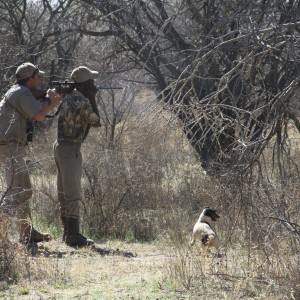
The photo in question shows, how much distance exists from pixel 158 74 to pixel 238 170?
5.83 m

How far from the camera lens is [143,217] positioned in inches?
386

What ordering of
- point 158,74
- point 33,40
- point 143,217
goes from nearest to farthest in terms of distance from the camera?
point 143,217, point 158,74, point 33,40

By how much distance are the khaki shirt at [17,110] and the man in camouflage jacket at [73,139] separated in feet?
1.27

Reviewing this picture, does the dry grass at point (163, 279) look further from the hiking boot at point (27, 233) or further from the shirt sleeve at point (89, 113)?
the shirt sleeve at point (89, 113)

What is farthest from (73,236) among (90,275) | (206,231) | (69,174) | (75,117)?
(90,275)

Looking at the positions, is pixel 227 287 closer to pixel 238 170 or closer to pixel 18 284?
pixel 238 170

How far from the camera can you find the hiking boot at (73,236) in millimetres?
8531

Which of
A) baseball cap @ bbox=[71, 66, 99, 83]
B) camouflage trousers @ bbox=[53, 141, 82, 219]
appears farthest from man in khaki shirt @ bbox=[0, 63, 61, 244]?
camouflage trousers @ bbox=[53, 141, 82, 219]

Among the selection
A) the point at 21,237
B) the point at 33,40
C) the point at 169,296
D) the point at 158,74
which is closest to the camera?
the point at 169,296

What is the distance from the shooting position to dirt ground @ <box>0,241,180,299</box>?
244 inches

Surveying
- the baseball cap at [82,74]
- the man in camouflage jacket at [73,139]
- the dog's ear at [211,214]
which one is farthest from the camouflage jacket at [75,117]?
the dog's ear at [211,214]

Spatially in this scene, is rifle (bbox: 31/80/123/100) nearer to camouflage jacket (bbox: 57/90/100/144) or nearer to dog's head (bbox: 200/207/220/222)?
camouflage jacket (bbox: 57/90/100/144)

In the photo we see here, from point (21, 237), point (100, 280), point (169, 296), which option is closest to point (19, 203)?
point (21, 237)

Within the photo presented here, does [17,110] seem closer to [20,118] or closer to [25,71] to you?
[20,118]
